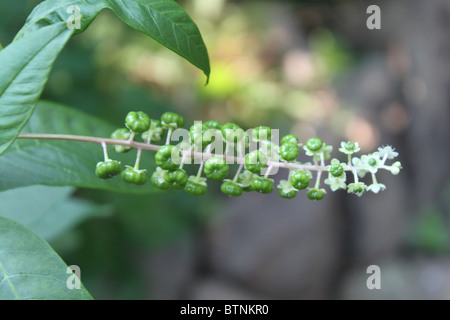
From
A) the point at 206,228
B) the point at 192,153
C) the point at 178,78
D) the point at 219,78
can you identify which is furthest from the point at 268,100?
the point at 192,153

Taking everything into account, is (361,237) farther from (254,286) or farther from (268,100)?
(268,100)

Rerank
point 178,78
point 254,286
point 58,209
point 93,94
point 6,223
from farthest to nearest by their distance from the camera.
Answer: point 178,78 < point 254,286 < point 93,94 < point 58,209 < point 6,223

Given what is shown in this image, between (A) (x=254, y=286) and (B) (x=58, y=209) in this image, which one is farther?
(A) (x=254, y=286)

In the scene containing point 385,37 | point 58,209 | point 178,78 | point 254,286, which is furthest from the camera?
point 385,37

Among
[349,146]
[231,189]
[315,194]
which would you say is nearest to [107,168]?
[231,189]

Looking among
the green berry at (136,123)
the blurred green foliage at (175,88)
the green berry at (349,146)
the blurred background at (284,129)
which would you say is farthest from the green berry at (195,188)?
the blurred background at (284,129)

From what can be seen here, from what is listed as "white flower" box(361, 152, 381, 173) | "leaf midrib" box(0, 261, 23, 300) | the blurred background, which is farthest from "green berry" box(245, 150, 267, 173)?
the blurred background

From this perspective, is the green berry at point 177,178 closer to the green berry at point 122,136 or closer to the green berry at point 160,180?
the green berry at point 160,180

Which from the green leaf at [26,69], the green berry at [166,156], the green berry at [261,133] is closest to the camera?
the green leaf at [26,69]

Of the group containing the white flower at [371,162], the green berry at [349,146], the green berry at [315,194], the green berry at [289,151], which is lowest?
the green berry at [315,194]
